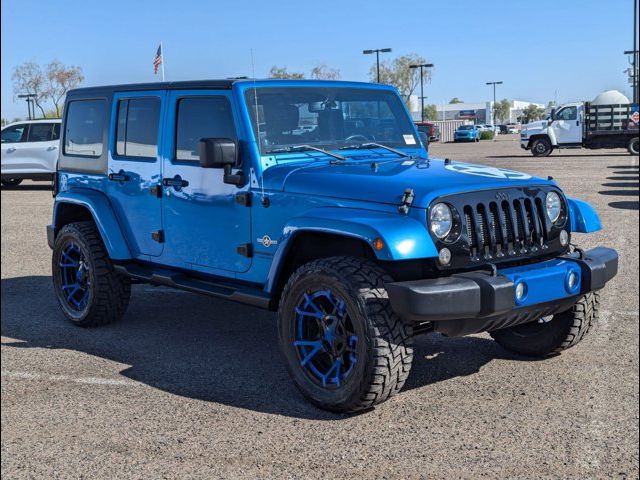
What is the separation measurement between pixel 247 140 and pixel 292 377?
4.97 ft

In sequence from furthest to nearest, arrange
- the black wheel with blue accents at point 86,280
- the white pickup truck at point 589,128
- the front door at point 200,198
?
the white pickup truck at point 589,128 → the black wheel with blue accents at point 86,280 → the front door at point 200,198

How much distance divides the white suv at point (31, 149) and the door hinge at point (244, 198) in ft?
53.1

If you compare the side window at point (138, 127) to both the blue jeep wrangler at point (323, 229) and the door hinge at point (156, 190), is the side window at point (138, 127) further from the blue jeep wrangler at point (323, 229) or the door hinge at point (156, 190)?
the door hinge at point (156, 190)

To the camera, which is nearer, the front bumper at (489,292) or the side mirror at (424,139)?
the front bumper at (489,292)

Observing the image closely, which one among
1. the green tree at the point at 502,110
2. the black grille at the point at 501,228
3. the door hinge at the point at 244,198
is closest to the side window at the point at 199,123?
the door hinge at the point at 244,198

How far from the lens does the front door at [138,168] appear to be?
600cm

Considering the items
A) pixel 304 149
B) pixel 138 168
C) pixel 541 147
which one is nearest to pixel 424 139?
pixel 304 149

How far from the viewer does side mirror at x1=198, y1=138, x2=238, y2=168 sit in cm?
498

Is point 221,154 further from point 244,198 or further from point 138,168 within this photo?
point 138,168

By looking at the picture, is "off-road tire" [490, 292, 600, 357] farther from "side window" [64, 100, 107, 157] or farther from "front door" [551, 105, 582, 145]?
"front door" [551, 105, 582, 145]

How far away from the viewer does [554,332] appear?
212 inches

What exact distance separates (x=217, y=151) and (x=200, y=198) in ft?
2.03

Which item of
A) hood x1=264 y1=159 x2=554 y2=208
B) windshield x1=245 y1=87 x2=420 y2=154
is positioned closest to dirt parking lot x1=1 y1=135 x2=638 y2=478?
hood x1=264 y1=159 x2=554 y2=208

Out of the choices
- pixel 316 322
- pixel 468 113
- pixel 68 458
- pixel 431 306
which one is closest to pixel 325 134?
pixel 316 322
